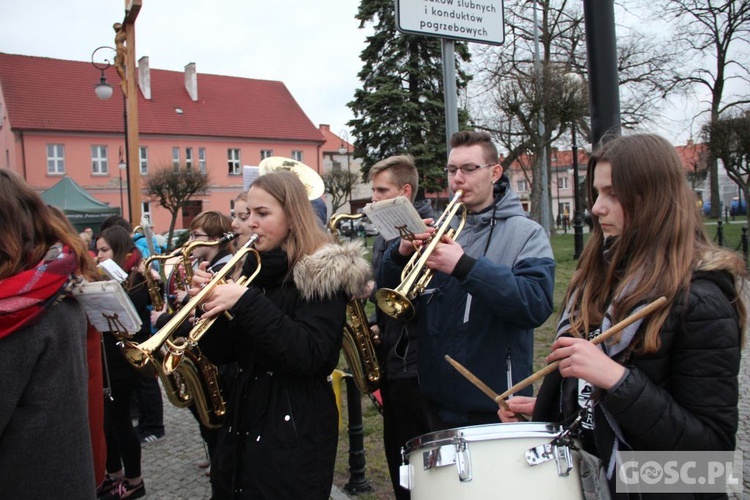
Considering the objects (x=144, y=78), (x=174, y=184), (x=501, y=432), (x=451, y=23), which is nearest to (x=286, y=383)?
(x=501, y=432)

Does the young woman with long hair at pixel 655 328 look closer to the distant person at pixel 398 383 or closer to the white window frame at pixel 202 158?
the distant person at pixel 398 383

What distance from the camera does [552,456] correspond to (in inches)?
65.6

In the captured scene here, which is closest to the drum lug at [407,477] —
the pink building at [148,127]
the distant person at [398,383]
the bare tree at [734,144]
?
the distant person at [398,383]

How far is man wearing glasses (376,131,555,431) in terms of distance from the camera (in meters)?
2.49

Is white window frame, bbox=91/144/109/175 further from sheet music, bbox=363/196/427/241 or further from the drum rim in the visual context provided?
the drum rim

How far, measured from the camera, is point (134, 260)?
4.83 m

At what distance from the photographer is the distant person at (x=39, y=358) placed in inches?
81.2

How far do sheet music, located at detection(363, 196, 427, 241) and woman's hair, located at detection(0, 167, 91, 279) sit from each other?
1269 millimetres

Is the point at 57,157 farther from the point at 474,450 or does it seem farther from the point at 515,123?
the point at 474,450

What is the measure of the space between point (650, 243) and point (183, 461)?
434cm

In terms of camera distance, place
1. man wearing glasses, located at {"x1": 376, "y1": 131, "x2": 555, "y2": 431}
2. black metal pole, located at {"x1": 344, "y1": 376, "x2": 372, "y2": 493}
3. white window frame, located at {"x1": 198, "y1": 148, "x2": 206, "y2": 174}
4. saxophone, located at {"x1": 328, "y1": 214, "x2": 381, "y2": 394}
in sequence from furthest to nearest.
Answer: white window frame, located at {"x1": 198, "y1": 148, "x2": 206, "y2": 174}, black metal pole, located at {"x1": 344, "y1": 376, "x2": 372, "y2": 493}, saxophone, located at {"x1": 328, "y1": 214, "x2": 381, "y2": 394}, man wearing glasses, located at {"x1": 376, "y1": 131, "x2": 555, "y2": 431}

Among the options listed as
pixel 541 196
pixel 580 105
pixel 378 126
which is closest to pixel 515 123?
pixel 541 196

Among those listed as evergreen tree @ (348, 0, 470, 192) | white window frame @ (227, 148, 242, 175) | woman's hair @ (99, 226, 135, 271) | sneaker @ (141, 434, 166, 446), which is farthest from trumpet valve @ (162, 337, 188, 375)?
white window frame @ (227, 148, 242, 175)

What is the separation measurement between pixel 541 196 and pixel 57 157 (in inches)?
1242
